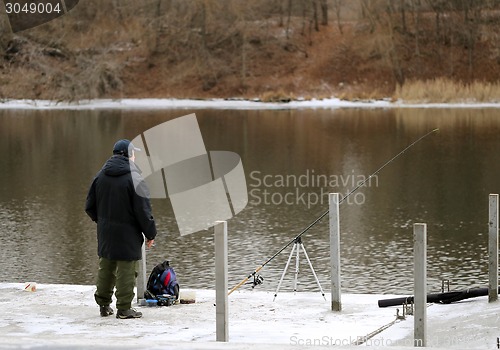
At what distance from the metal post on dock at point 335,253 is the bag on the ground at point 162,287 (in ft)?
4.19

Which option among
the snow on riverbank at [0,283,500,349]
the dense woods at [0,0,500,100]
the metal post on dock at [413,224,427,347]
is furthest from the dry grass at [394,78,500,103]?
the metal post on dock at [413,224,427,347]

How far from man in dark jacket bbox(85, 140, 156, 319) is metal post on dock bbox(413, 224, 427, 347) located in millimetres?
2061

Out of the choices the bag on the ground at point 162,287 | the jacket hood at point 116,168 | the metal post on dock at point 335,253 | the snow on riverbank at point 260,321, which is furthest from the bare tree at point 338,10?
the jacket hood at point 116,168

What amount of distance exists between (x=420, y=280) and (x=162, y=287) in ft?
8.82

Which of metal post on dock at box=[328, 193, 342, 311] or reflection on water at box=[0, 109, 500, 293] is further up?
metal post on dock at box=[328, 193, 342, 311]

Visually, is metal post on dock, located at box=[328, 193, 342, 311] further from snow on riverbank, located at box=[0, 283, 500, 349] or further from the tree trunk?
the tree trunk

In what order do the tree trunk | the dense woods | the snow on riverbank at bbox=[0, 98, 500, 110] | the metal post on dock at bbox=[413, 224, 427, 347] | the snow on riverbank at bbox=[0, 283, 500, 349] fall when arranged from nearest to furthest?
1. the metal post on dock at bbox=[413, 224, 427, 347]
2. the snow on riverbank at bbox=[0, 283, 500, 349]
3. the snow on riverbank at bbox=[0, 98, 500, 110]
4. the dense woods
5. the tree trunk

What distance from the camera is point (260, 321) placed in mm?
8078

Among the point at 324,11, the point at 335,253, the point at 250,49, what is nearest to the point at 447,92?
the point at 324,11

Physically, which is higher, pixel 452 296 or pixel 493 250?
pixel 493 250

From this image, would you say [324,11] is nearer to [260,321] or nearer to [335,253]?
[335,253]

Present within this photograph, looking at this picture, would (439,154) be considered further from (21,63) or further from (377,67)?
(21,63)

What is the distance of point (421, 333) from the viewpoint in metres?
6.91

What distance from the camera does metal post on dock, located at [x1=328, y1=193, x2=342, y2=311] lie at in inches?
337
